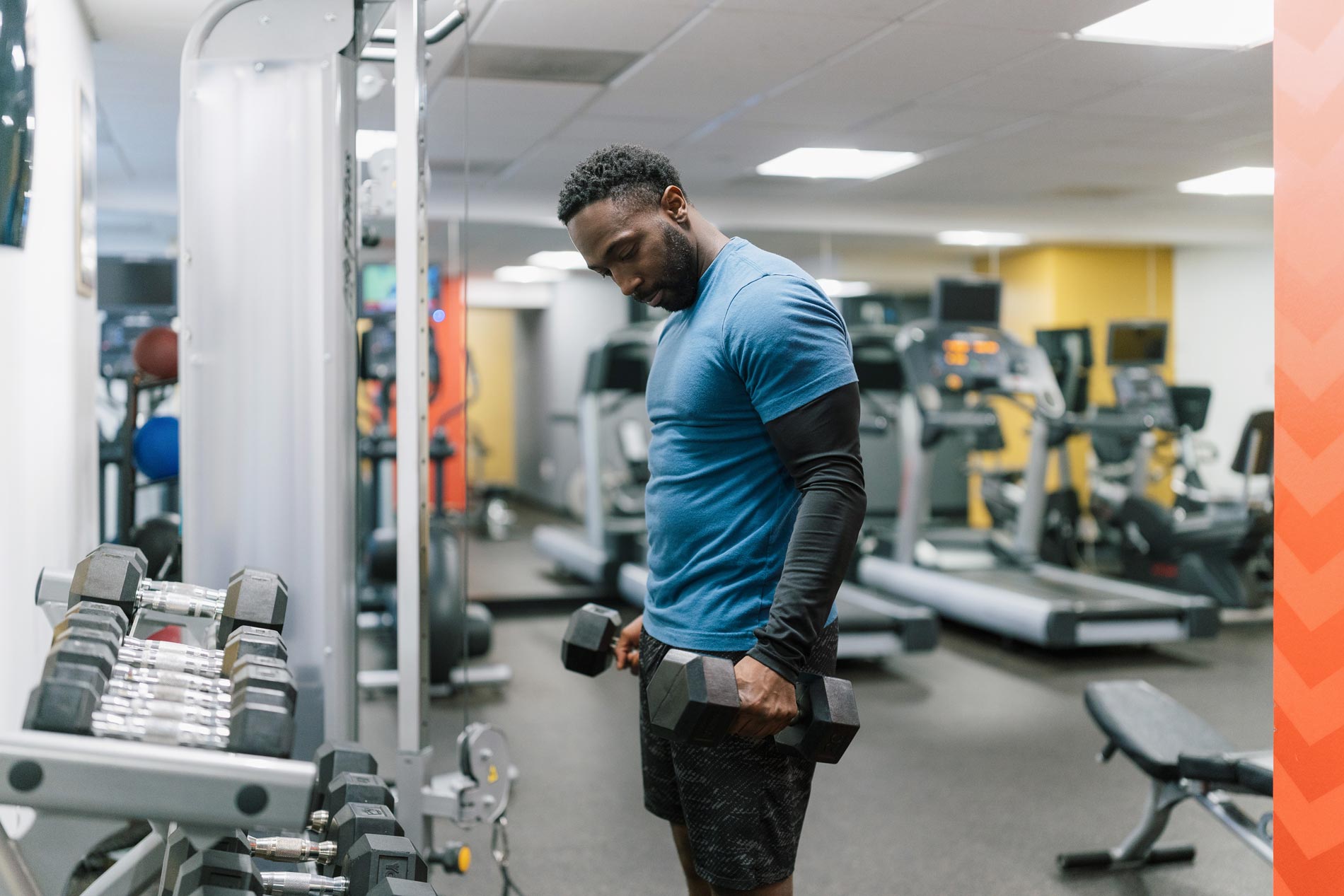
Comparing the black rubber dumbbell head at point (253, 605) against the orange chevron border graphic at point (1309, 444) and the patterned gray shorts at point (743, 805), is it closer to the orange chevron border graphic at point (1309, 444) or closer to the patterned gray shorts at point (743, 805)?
the patterned gray shorts at point (743, 805)

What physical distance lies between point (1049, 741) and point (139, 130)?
477 cm

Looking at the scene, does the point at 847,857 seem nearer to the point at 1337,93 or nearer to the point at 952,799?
the point at 952,799

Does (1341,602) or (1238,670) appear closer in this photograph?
(1341,602)

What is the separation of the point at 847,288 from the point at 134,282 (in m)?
7.12

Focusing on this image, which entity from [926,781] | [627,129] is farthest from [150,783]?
[627,129]

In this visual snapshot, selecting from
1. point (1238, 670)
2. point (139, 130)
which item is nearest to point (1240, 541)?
point (1238, 670)

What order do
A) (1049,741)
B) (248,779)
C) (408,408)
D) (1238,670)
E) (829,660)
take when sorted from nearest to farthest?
1. (248,779)
2. (829,660)
3. (408,408)
4. (1049,741)
5. (1238,670)

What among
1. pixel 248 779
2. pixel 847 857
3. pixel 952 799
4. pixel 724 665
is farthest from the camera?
pixel 952 799

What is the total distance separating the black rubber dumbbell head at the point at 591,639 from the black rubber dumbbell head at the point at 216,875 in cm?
63

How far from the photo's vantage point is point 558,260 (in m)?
10.1

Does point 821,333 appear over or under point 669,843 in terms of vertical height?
over

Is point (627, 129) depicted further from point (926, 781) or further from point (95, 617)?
point (95, 617)

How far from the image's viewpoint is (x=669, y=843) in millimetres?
3180

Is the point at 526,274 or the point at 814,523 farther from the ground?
the point at 526,274
